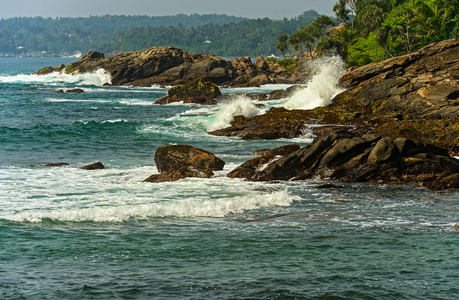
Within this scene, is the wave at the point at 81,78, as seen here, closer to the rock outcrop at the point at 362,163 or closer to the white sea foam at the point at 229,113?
the white sea foam at the point at 229,113

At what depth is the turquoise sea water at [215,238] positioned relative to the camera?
10562 mm

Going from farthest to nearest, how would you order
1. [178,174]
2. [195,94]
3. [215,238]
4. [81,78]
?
1. [81,78]
2. [195,94]
3. [178,174]
4. [215,238]

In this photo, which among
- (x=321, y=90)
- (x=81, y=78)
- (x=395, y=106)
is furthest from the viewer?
(x=81, y=78)

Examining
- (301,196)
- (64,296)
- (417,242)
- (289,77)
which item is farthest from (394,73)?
(289,77)

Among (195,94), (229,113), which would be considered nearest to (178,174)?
(229,113)

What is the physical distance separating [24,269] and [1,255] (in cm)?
135

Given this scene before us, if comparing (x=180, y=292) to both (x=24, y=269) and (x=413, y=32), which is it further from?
(x=413, y=32)

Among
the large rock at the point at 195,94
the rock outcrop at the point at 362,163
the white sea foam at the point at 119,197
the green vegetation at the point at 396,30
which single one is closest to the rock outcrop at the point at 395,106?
the rock outcrop at the point at 362,163

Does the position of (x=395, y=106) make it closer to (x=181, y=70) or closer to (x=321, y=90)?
(x=321, y=90)

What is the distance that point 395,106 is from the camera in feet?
116

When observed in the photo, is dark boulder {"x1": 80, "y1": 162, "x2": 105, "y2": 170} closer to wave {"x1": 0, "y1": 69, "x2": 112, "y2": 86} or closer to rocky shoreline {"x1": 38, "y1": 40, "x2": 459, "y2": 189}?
rocky shoreline {"x1": 38, "y1": 40, "x2": 459, "y2": 189}

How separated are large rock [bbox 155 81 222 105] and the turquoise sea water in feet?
115

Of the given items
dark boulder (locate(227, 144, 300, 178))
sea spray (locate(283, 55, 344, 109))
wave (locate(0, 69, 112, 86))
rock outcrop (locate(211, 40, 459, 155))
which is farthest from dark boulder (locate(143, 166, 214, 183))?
wave (locate(0, 69, 112, 86))

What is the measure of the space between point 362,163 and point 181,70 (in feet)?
259
